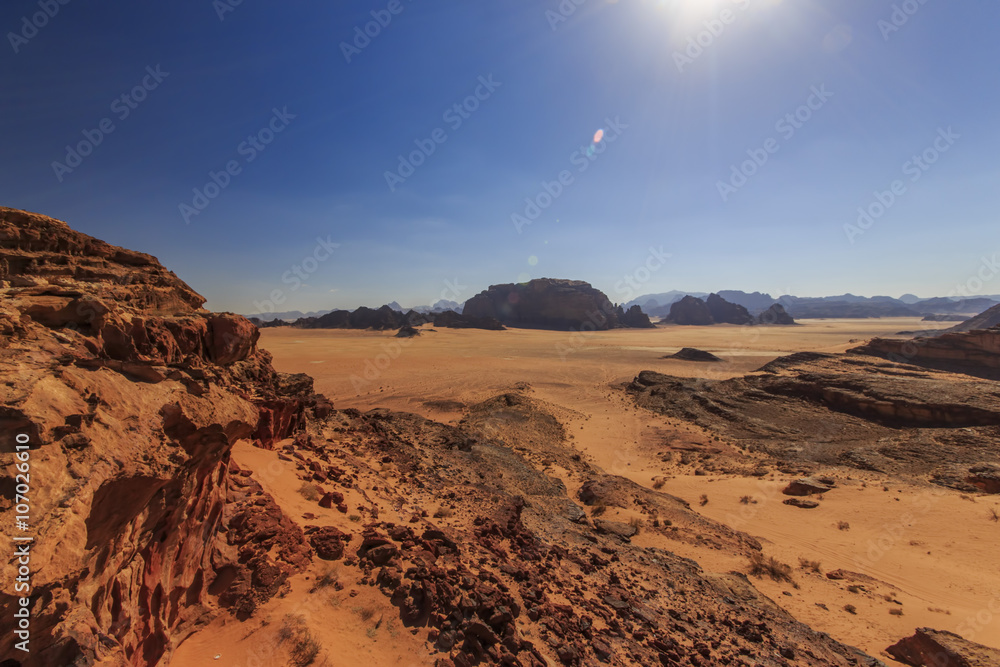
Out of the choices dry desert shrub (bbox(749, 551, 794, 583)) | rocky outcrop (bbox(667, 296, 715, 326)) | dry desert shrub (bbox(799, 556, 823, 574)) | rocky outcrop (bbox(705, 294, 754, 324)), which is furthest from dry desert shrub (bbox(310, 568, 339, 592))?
rocky outcrop (bbox(705, 294, 754, 324))

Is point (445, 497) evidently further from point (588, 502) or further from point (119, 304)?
point (119, 304)

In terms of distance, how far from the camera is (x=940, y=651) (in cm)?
593

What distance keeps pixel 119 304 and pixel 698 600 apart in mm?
9876

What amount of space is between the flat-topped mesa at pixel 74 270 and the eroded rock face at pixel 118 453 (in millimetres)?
21

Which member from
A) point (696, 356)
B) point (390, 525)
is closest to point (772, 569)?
point (390, 525)

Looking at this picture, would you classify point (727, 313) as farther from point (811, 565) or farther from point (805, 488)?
point (811, 565)

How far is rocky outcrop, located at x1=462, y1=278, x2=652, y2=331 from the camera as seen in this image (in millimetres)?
94306

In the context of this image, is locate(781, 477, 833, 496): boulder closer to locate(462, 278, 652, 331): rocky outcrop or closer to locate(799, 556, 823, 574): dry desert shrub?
locate(799, 556, 823, 574): dry desert shrub

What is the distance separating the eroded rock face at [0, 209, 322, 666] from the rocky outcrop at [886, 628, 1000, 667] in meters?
9.53

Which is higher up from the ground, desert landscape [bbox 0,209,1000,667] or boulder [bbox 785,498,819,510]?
desert landscape [bbox 0,209,1000,667]

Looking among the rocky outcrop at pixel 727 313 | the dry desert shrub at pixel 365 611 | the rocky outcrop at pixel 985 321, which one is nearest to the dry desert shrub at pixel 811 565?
the dry desert shrub at pixel 365 611

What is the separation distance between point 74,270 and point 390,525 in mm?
5852

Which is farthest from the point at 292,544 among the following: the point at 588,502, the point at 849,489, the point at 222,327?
the point at 849,489

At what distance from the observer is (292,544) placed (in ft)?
18.3
